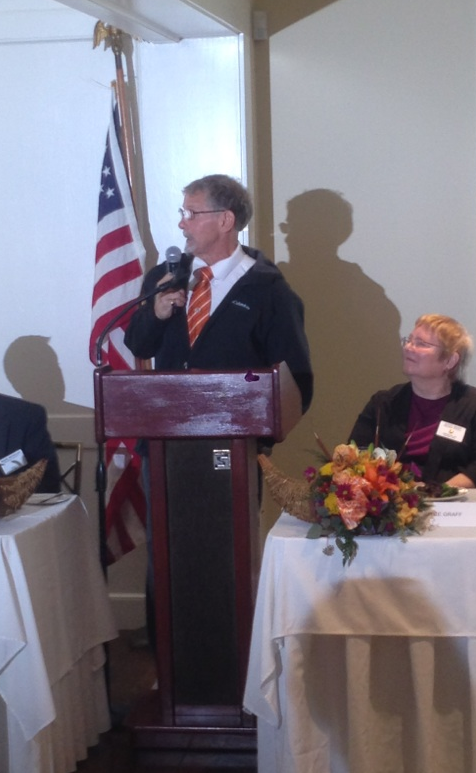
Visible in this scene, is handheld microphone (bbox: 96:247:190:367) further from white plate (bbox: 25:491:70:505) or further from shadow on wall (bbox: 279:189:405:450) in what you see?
shadow on wall (bbox: 279:189:405:450)

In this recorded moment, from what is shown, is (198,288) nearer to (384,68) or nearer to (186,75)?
(186,75)

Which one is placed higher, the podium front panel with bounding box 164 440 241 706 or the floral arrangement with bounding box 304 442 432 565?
the floral arrangement with bounding box 304 442 432 565

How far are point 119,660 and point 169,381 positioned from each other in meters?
1.83

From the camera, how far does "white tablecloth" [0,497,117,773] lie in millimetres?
2953

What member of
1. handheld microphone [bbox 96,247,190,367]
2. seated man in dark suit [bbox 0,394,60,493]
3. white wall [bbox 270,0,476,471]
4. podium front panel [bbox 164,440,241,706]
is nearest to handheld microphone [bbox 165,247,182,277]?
handheld microphone [bbox 96,247,190,367]

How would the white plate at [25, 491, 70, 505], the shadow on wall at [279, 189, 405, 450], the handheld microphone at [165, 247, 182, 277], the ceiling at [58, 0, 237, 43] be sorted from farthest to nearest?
the shadow on wall at [279, 189, 405, 450] → the ceiling at [58, 0, 237, 43] → the white plate at [25, 491, 70, 505] → the handheld microphone at [165, 247, 182, 277]

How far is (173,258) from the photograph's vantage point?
124 inches

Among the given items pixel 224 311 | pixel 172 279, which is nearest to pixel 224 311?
pixel 224 311

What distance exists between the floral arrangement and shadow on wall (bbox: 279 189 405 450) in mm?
2063

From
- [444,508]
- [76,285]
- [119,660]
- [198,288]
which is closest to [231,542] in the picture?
[444,508]

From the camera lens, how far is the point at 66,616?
10.8 feet

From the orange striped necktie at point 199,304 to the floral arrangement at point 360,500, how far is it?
0.98 metres

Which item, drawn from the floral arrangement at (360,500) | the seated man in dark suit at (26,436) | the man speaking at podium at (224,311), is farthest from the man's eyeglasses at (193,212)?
the floral arrangement at (360,500)

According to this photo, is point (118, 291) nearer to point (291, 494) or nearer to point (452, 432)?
point (452, 432)
